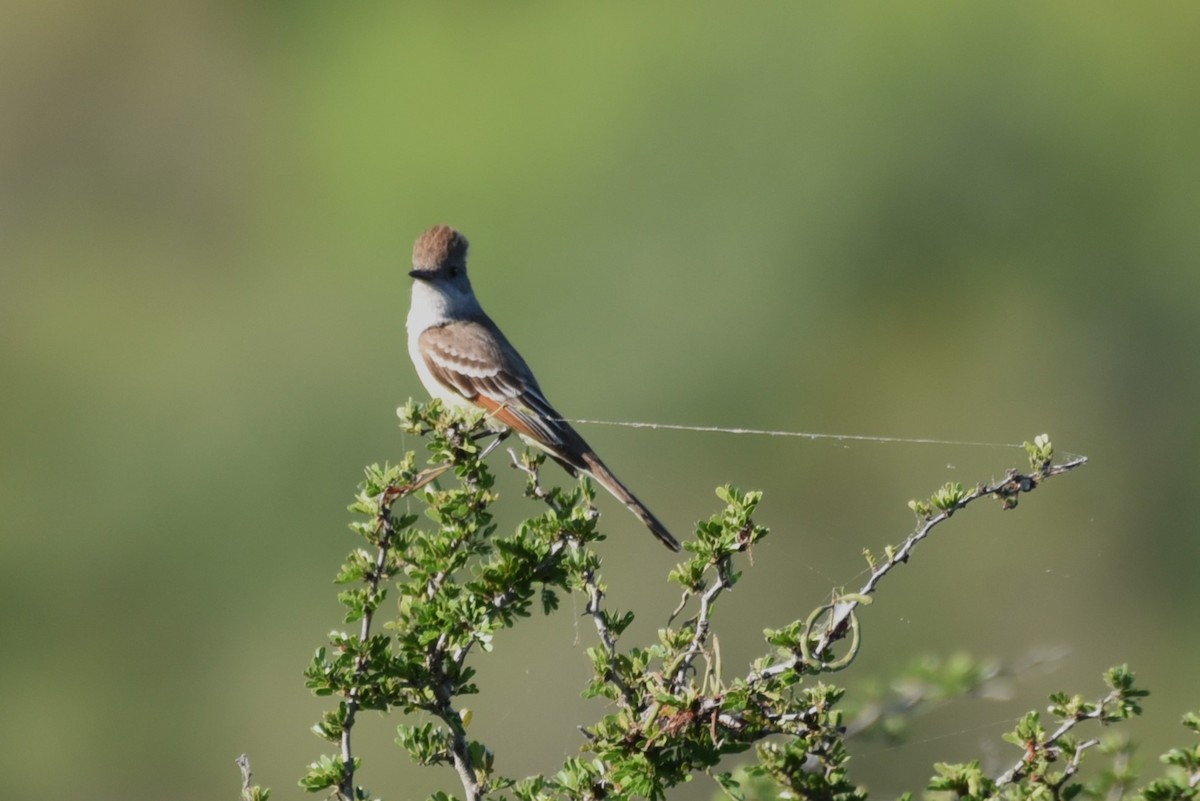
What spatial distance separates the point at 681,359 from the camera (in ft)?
53.0

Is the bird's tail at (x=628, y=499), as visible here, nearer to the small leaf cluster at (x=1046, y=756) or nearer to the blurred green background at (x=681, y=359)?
the small leaf cluster at (x=1046, y=756)

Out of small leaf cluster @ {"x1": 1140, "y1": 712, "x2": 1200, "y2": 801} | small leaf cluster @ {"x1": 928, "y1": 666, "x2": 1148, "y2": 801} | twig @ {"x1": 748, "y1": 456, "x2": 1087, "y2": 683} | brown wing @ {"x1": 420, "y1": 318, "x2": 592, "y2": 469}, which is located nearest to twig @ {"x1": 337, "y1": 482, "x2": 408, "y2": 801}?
twig @ {"x1": 748, "y1": 456, "x2": 1087, "y2": 683}

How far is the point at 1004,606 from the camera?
14.1m

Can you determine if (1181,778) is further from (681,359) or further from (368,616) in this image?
(681,359)

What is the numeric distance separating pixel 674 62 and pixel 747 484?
736 centimetres

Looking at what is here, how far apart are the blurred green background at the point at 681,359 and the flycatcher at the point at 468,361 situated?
4691 mm

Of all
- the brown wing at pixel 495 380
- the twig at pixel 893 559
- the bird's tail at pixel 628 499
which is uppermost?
the brown wing at pixel 495 380

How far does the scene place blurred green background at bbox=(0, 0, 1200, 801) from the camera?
48.5 ft

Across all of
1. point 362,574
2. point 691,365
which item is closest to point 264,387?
point 691,365

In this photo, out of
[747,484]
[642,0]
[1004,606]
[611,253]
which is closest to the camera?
[1004,606]

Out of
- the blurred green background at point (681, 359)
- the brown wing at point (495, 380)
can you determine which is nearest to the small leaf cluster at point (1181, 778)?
the brown wing at point (495, 380)

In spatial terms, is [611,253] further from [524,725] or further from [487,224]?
[524,725]

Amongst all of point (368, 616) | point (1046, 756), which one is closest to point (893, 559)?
point (1046, 756)

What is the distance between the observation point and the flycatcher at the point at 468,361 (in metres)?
6.07
